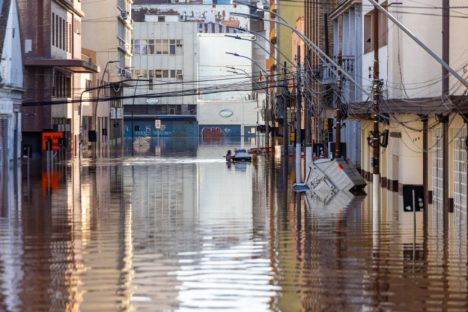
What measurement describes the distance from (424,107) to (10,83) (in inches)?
1655

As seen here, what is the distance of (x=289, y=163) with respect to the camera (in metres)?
77.4

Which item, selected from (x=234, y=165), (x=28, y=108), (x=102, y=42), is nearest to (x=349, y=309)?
(x=234, y=165)

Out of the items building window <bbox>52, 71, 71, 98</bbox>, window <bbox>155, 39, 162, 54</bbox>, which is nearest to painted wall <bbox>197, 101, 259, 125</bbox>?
window <bbox>155, 39, 162, 54</bbox>

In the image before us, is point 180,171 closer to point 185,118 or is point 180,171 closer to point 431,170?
point 431,170

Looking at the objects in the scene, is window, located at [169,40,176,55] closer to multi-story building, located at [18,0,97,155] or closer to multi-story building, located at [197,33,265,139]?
multi-story building, located at [197,33,265,139]

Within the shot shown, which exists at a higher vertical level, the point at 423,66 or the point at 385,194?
the point at 423,66

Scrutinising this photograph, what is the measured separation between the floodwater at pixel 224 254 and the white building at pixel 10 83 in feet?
87.2

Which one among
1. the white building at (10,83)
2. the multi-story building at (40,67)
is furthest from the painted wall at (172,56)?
the white building at (10,83)

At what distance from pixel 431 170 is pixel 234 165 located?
112ft

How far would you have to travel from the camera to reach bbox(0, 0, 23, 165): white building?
7256 centimetres

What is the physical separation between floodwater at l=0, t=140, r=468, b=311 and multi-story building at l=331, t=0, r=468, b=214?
155 cm

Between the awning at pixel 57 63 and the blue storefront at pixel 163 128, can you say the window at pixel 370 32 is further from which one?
the blue storefront at pixel 163 128

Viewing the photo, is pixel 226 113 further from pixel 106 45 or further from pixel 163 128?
pixel 106 45

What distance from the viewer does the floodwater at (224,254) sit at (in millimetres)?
17688
